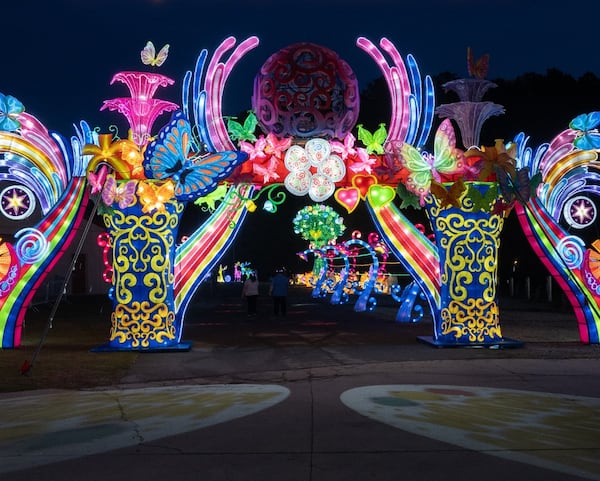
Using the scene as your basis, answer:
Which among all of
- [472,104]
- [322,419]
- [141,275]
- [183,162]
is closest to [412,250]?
[472,104]

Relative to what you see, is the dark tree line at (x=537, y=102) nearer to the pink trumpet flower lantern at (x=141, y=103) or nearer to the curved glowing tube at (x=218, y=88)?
the curved glowing tube at (x=218, y=88)

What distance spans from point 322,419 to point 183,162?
6.04 meters

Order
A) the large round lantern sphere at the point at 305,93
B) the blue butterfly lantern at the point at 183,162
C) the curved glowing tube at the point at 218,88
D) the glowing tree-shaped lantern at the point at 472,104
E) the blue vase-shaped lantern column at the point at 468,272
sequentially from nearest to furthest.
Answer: the blue butterfly lantern at the point at 183,162
the curved glowing tube at the point at 218,88
the large round lantern sphere at the point at 305,93
the glowing tree-shaped lantern at the point at 472,104
the blue vase-shaped lantern column at the point at 468,272

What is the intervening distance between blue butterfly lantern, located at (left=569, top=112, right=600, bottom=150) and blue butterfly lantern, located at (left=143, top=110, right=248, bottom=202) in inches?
235

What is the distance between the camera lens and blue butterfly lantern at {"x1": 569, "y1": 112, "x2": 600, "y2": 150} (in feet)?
40.7

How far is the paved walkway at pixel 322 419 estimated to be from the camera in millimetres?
4934

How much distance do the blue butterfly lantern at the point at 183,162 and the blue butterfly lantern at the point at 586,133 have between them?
5.98 metres

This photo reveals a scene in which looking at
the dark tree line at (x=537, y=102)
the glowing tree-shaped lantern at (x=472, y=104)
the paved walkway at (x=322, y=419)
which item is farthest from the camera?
the dark tree line at (x=537, y=102)

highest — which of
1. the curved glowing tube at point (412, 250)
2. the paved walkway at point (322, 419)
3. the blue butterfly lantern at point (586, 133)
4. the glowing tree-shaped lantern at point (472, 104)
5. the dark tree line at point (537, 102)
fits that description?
the dark tree line at point (537, 102)

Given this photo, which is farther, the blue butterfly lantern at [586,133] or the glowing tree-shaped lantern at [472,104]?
the glowing tree-shaped lantern at [472,104]

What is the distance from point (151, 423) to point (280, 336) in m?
9.04

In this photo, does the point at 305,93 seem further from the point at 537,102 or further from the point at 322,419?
the point at 537,102

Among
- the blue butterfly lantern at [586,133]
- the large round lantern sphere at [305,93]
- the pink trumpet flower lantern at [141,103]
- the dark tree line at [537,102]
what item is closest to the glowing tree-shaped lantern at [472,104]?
the blue butterfly lantern at [586,133]

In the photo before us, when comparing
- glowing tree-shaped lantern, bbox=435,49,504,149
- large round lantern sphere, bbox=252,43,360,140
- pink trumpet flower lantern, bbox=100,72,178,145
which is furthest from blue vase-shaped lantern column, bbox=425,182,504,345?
pink trumpet flower lantern, bbox=100,72,178,145
